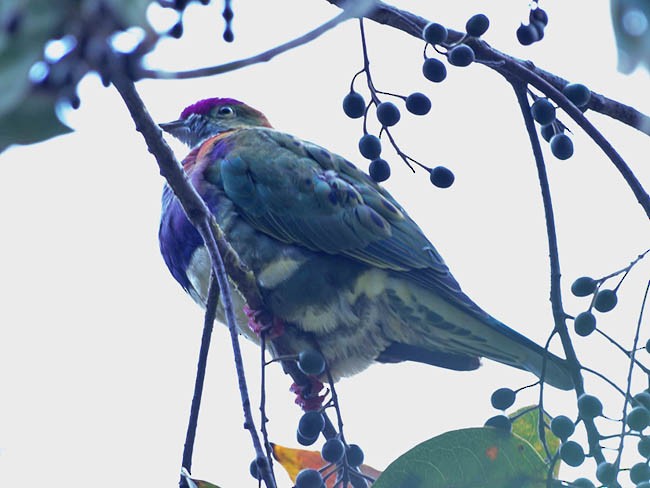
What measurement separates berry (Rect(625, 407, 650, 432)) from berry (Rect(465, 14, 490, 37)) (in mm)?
768

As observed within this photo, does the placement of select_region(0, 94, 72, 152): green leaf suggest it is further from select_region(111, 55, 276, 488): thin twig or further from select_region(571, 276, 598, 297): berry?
select_region(571, 276, 598, 297): berry

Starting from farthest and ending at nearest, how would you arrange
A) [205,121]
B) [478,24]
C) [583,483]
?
1. [205,121]
2. [478,24]
3. [583,483]

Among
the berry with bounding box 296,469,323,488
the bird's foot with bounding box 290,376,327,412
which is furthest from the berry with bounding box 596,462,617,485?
the bird's foot with bounding box 290,376,327,412

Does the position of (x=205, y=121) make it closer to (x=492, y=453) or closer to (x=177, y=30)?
(x=492, y=453)

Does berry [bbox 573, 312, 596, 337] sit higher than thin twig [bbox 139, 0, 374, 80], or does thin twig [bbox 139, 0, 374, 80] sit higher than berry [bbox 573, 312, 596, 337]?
berry [bbox 573, 312, 596, 337]

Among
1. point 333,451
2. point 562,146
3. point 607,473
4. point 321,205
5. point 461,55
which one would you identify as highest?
point 321,205

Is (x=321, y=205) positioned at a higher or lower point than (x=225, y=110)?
lower

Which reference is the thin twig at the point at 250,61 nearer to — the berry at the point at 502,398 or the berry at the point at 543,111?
the berry at the point at 543,111

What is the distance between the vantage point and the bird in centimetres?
279

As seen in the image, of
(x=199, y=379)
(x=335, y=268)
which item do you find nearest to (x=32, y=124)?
(x=199, y=379)

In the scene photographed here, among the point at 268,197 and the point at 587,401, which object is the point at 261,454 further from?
the point at 268,197

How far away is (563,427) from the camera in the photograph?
5.85 feet

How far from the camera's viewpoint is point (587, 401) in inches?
68.2

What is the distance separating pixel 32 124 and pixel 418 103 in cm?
128
